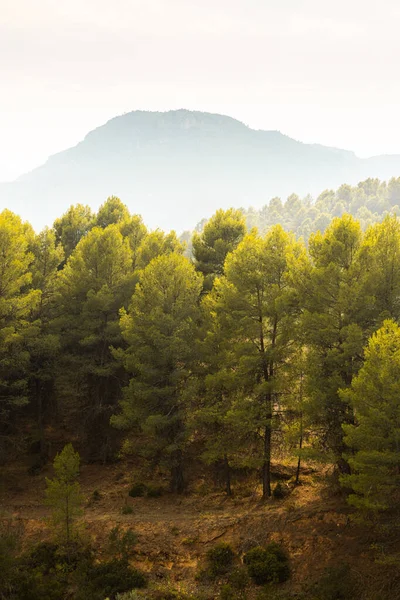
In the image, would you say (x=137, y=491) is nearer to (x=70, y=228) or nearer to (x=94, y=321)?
(x=94, y=321)

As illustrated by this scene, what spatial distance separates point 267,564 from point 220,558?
201 centimetres

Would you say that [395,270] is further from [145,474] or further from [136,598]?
[145,474]

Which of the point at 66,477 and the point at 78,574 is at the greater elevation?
the point at 66,477

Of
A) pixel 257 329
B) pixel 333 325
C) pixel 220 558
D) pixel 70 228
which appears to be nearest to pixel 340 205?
pixel 70 228

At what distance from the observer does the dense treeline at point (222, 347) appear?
54.5 feet

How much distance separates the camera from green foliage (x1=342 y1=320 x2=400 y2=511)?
13219mm

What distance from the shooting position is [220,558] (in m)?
16.2

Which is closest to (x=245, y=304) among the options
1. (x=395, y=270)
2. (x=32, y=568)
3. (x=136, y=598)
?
(x=395, y=270)

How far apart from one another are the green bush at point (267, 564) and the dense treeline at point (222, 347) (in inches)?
147

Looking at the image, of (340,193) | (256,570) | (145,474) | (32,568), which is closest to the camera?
(256,570)

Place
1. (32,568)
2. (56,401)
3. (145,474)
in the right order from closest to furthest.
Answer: (32,568) → (145,474) → (56,401)

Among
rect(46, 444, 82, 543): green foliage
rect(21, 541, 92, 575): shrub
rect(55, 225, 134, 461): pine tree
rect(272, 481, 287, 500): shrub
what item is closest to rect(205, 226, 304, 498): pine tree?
rect(272, 481, 287, 500): shrub

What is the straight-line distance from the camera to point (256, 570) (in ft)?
49.2

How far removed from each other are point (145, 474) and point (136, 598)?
38.2ft
